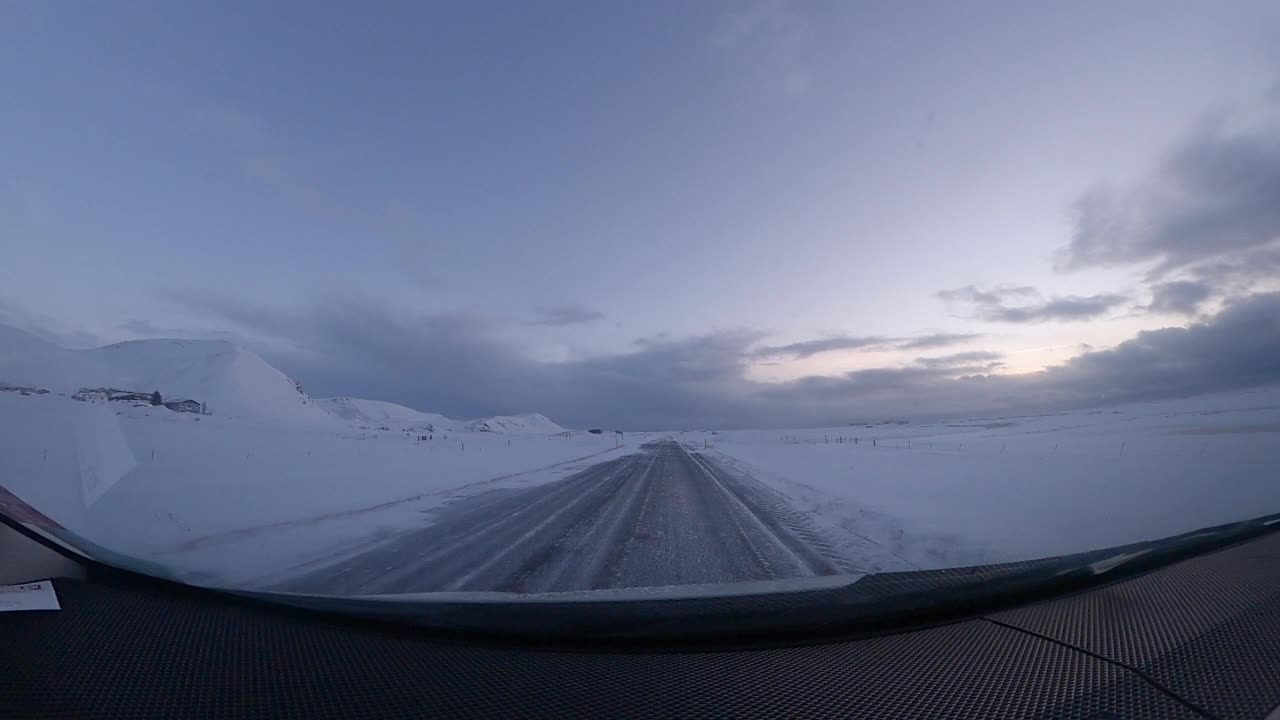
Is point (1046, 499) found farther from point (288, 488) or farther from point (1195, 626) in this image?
point (288, 488)

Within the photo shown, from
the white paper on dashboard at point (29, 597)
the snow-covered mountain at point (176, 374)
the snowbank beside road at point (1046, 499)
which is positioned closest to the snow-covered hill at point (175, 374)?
the snow-covered mountain at point (176, 374)

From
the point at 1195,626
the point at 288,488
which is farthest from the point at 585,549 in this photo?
the point at 288,488

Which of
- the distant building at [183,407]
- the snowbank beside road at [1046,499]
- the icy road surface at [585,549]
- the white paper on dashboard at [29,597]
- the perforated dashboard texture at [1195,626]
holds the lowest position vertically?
the snowbank beside road at [1046,499]

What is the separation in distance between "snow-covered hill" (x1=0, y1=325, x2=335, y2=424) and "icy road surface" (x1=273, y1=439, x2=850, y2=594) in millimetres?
2703

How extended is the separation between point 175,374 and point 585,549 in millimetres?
6625

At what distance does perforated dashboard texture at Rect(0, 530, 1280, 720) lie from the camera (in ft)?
6.23

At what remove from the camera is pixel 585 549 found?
21.5 feet

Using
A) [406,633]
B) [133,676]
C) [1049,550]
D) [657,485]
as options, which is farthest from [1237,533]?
[657,485]

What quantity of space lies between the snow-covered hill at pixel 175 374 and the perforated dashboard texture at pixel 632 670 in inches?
98.1

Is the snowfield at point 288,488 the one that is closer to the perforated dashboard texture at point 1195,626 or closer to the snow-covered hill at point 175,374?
the snow-covered hill at point 175,374

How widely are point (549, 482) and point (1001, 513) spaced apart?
38.8 feet

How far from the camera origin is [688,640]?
8.66 feet

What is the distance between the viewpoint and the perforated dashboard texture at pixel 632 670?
190cm

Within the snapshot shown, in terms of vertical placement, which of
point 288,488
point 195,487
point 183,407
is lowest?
point 288,488
